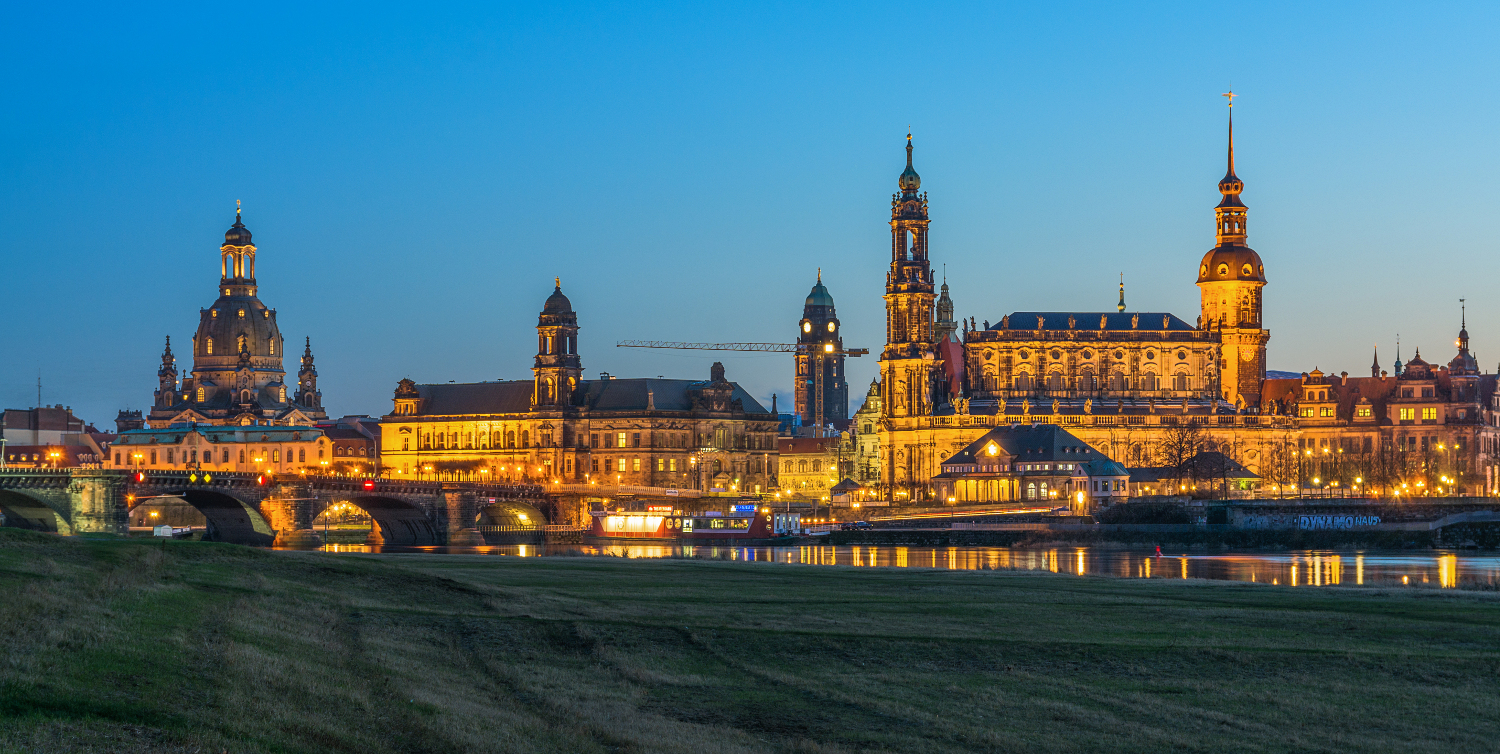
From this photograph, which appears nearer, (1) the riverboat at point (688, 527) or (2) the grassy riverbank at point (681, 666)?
(2) the grassy riverbank at point (681, 666)

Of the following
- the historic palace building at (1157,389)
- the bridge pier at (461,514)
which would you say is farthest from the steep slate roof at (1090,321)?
the bridge pier at (461,514)

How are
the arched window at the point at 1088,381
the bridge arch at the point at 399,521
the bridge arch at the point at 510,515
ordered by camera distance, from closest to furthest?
the bridge arch at the point at 399,521, the bridge arch at the point at 510,515, the arched window at the point at 1088,381

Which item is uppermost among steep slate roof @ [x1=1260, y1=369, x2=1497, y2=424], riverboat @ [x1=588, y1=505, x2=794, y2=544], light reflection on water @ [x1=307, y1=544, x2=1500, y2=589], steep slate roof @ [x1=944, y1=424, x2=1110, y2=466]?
steep slate roof @ [x1=1260, y1=369, x2=1497, y2=424]

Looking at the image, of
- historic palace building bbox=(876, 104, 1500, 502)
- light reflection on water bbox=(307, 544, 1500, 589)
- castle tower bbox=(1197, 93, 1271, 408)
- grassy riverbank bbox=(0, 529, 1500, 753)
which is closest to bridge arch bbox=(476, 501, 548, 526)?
light reflection on water bbox=(307, 544, 1500, 589)

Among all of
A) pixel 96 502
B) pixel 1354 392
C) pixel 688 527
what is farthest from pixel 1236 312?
pixel 96 502

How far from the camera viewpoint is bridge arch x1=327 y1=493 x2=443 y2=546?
5118 inches

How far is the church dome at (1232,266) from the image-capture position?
18350 cm

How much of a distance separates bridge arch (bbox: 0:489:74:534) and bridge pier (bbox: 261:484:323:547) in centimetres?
1565

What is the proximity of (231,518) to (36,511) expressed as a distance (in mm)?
18257

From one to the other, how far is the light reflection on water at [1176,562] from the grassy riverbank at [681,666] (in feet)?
55.8

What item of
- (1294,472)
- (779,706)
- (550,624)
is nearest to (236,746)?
(779,706)

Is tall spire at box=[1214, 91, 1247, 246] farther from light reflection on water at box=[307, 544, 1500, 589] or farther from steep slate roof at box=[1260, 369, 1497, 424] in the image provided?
light reflection on water at box=[307, 544, 1500, 589]

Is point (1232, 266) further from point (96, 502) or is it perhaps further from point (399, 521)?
point (96, 502)

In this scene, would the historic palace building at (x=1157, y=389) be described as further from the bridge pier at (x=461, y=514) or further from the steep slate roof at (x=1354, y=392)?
the bridge pier at (x=461, y=514)
